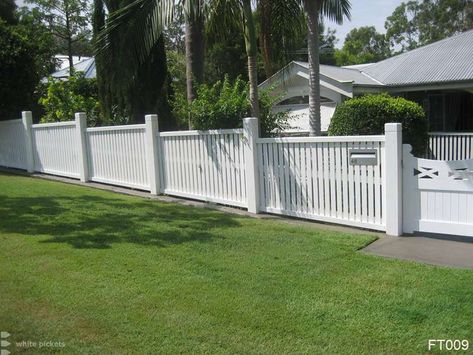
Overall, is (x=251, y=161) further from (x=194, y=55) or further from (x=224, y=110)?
(x=194, y=55)

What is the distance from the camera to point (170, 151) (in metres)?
10.6

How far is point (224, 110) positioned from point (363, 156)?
344cm

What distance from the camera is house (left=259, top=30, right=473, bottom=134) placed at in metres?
16.3

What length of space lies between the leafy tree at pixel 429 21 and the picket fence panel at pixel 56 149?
47.6 m

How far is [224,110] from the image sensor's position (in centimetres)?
978

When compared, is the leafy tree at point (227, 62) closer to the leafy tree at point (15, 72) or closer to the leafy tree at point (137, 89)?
the leafy tree at point (15, 72)

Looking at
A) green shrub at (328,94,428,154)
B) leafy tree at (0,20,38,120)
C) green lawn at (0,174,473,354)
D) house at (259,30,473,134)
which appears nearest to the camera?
green lawn at (0,174,473,354)

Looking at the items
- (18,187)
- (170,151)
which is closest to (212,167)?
(170,151)

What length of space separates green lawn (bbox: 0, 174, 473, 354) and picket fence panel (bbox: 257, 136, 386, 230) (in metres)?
0.51

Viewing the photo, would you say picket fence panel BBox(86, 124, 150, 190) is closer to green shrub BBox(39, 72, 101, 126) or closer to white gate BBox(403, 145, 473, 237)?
green shrub BBox(39, 72, 101, 126)

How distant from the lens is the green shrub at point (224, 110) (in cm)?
978

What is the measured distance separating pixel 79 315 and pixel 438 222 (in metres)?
4.59

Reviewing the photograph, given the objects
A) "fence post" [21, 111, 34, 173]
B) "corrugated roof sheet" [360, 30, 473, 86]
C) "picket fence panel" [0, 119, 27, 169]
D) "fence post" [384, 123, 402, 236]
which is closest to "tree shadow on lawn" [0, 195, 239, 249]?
"fence post" [384, 123, 402, 236]

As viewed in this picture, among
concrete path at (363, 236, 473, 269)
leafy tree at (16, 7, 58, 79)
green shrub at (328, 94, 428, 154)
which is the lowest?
concrete path at (363, 236, 473, 269)
